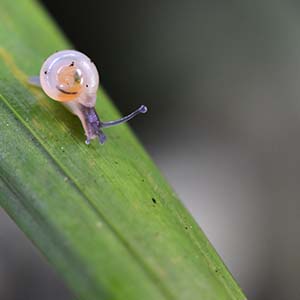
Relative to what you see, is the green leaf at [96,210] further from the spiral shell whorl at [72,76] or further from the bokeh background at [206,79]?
the bokeh background at [206,79]

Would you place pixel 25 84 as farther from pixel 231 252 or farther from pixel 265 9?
pixel 265 9

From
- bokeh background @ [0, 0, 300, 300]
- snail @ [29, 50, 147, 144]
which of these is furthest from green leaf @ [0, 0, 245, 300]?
bokeh background @ [0, 0, 300, 300]

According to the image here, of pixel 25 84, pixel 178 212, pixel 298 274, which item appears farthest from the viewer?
pixel 298 274

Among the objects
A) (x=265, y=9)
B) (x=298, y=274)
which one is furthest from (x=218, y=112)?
(x=298, y=274)

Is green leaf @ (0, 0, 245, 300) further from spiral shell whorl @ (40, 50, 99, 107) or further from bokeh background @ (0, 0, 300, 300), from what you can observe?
bokeh background @ (0, 0, 300, 300)

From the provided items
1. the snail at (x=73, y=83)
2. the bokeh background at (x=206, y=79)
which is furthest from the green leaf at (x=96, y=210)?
the bokeh background at (x=206, y=79)

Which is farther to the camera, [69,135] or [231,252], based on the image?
[231,252]

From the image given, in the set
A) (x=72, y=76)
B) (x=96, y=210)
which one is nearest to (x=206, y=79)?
(x=72, y=76)
